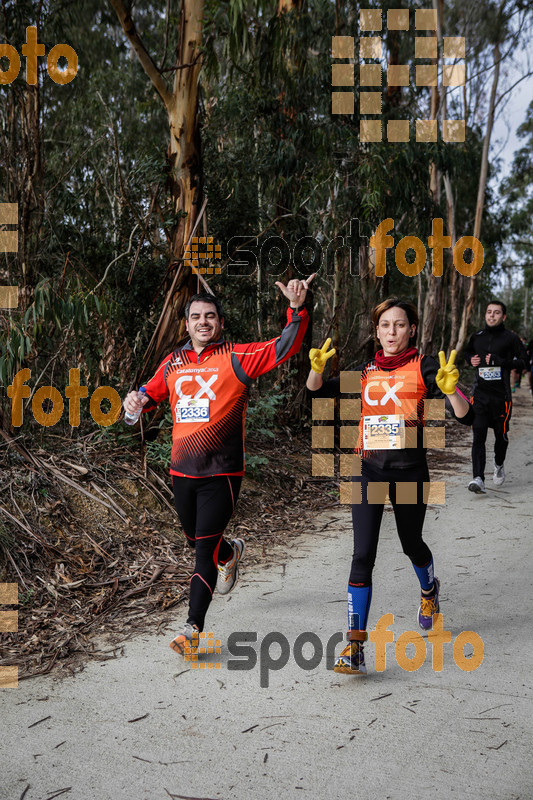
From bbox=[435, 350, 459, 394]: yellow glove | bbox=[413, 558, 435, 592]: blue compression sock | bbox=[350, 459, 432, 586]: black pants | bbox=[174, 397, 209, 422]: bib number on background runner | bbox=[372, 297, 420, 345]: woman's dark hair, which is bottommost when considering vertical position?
bbox=[413, 558, 435, 592]: blue compression sock

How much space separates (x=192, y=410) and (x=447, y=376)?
4.52ft

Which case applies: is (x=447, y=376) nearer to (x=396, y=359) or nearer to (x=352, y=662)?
(x=396, y=359)

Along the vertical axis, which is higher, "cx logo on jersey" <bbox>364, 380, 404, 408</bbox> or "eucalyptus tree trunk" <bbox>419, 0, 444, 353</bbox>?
"eucalyptus tree trunk" <bbox>419, 0, 444, 353</bbox>

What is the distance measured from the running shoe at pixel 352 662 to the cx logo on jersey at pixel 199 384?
4.91 ft

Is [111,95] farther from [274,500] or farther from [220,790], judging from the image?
[220,790]

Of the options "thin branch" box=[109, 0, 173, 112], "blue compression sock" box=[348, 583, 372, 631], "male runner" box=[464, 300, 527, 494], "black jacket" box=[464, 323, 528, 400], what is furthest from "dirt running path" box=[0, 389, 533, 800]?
"thin branch" box=[109, 0, 173, 112]

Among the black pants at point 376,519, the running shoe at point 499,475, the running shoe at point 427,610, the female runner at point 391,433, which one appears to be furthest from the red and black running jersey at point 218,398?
the running shoe at point 499,475

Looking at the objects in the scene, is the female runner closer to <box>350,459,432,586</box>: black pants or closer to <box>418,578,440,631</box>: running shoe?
<box>350,459,432,586</box>: black pants

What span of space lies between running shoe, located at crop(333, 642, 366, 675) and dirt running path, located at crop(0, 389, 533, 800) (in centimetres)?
5

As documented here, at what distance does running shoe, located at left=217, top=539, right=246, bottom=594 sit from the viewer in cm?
466

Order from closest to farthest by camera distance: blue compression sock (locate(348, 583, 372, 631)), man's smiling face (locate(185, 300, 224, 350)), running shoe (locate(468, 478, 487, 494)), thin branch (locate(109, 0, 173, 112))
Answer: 1. blue compression sock (locate(348, 583, 372, 631))
2. man's smiling face (locate(185, 300, 224, 350))
3. thin branch (locate(109, 0, 173, 112))
4. running shoe (locate(468, 478, 487, 494))

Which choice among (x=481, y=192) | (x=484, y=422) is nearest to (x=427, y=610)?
(x=484, y=422)

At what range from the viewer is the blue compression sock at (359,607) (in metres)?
→ 3.88

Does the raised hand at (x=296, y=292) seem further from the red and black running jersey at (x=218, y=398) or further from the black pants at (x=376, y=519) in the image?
the black pants at (x=376, y=519)
